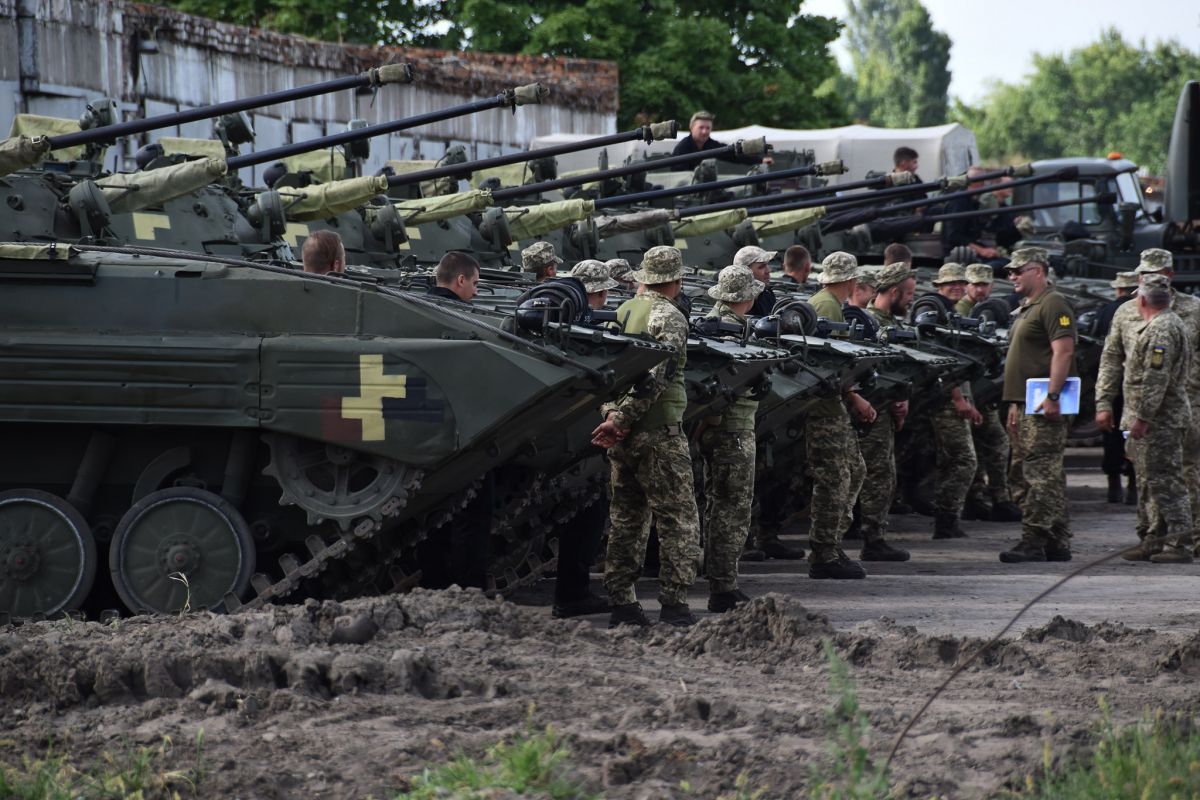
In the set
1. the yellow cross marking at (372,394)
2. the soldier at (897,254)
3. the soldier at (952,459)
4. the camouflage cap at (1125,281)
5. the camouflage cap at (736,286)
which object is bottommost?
the soldier at (952,459)

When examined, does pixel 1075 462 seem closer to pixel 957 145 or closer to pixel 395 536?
pixel 957 145

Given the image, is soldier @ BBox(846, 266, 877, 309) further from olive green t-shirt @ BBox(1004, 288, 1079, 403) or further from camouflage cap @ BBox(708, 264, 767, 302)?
camouflage cap @ BBox(708, 264, 767, 302)

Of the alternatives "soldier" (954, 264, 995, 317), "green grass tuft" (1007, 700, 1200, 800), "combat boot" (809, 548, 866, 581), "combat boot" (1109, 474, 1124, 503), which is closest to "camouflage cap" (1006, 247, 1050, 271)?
"combat boot" (809, 548, 866, 581)

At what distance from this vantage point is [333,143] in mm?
12266

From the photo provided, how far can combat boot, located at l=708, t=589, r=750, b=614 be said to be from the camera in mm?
10031

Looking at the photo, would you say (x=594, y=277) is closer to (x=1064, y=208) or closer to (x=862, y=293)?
(x=862, y=293)

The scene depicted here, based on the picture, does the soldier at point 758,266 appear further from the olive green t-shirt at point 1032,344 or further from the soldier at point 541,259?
the olive green t-shirt at point 1032,344

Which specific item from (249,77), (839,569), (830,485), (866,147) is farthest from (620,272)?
(866,147)

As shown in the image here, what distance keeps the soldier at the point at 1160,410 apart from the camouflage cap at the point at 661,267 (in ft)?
12.7

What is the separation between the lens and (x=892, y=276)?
45.1 ft

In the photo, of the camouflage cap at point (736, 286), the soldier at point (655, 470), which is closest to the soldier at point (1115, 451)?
the camouflage cap at point (736, 286)

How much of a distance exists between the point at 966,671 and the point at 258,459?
342cm

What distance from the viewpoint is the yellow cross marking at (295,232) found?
42.7 ft

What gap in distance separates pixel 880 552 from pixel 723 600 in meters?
2.93
